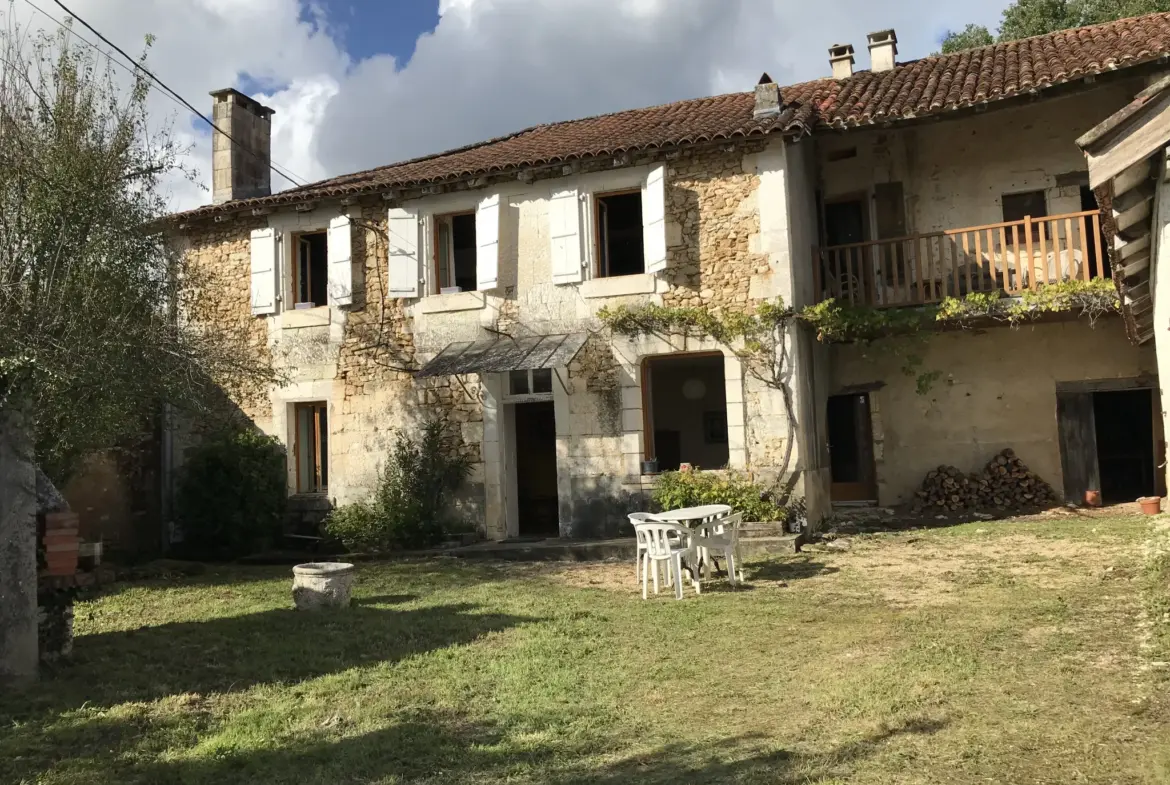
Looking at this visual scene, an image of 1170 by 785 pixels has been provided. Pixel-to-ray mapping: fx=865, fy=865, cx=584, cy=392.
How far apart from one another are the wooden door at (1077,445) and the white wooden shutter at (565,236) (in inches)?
266

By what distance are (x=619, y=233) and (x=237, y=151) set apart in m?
6.31

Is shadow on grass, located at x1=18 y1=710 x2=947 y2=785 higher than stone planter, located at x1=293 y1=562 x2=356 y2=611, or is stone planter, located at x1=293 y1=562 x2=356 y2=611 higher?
stone planter, located at x1=293 y1=562 x2=356 y2=611

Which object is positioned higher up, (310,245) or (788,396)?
(310,245)

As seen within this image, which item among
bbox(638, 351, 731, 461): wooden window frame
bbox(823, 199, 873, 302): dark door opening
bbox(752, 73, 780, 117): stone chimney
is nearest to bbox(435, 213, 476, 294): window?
bbox(638, 351, 731, 461): wooden window frame

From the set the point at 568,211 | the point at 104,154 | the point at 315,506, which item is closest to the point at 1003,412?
the point at 568,211

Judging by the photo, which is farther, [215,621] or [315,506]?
[315,506]

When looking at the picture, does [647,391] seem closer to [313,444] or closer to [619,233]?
[619,233]

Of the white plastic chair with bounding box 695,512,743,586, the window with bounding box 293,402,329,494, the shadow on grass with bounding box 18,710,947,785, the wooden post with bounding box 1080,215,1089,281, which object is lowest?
the shadow on grass with bounding box 18,710,947,785

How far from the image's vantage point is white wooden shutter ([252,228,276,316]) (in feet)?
42.1

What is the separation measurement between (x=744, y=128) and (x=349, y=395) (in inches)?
256

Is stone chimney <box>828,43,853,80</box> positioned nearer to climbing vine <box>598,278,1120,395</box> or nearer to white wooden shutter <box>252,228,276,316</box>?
climbing vine <box>598,278,1120,395</box>

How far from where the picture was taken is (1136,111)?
12.3ft

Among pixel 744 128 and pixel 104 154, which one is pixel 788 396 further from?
pixel 104 154

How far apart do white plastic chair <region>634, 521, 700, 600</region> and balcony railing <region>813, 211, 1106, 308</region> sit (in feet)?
16.5
